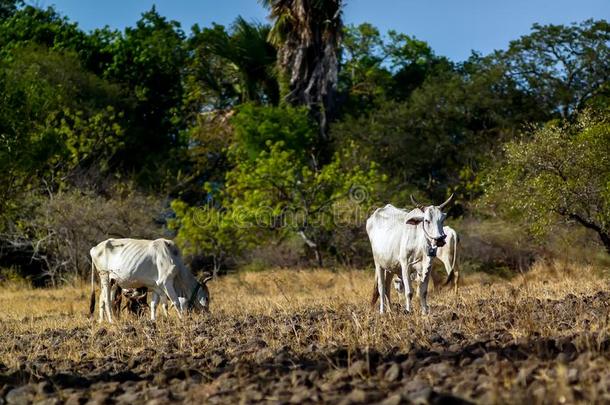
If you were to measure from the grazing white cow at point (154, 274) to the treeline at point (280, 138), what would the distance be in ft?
17.0

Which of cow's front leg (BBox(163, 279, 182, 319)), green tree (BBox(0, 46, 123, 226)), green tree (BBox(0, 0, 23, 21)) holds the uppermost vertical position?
green tree (BBox(0, 0, 23, 21))

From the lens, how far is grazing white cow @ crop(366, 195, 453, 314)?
35.1ft

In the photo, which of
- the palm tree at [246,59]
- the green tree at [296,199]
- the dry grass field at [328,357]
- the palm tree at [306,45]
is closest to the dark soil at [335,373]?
the dry grass field at [328,357]

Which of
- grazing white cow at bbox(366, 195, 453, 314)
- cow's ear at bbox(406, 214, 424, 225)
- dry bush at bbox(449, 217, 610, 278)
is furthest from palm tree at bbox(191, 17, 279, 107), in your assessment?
cow's ear at bbox(406, 214, 424, 225)

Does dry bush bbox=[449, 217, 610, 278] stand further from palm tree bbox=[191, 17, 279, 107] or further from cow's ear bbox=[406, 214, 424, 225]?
cow's ear bbox=[406, 214, 424, 225]

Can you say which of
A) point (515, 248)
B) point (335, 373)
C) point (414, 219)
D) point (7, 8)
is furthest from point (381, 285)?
point (7, 8)

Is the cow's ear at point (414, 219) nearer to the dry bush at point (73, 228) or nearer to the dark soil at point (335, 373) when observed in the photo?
the dark soil at point (335, 373)

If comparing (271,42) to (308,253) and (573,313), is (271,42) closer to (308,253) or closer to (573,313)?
(308,253)

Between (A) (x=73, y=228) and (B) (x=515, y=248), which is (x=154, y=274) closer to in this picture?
(A) (x=73, y=228)

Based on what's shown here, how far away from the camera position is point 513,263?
22719 millimetres

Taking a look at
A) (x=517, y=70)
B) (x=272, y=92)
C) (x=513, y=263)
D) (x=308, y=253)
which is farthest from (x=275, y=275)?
(x=517, y=70)

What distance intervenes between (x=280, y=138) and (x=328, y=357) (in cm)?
2026

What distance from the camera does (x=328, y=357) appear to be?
21.9ft

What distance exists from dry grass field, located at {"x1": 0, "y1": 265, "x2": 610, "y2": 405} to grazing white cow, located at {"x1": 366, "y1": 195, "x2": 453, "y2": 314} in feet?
1.82
